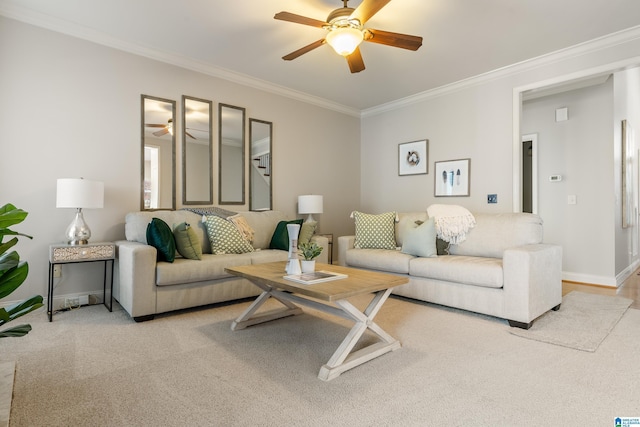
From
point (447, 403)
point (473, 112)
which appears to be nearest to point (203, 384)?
point (447, 403)

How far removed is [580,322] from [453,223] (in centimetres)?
135

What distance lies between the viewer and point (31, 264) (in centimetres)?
310

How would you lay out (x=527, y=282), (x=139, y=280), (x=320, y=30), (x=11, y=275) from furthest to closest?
(x=320, y=30)
(x=139, y=280)
(x=527, y=282)
(x=11, y=275)

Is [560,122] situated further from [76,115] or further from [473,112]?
[76,115]

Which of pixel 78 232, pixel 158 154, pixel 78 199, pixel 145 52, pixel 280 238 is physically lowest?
pixel 280 238

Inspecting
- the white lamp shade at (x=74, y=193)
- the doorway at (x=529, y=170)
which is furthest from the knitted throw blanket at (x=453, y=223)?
the white lamp shade at (x=74, y=193)

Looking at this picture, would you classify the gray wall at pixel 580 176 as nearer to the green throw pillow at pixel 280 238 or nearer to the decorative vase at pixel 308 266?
the green throw pillow at pixel 280 238

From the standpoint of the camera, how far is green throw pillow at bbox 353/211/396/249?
4.00 m

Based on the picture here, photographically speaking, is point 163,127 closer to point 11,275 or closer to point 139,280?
point 139,280

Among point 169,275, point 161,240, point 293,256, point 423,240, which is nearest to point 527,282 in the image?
point 423,240

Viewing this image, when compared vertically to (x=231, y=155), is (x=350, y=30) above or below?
above

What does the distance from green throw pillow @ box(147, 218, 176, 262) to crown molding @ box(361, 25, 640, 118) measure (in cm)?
389

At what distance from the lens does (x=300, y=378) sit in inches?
73.6

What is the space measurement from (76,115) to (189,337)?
2.41 meters
